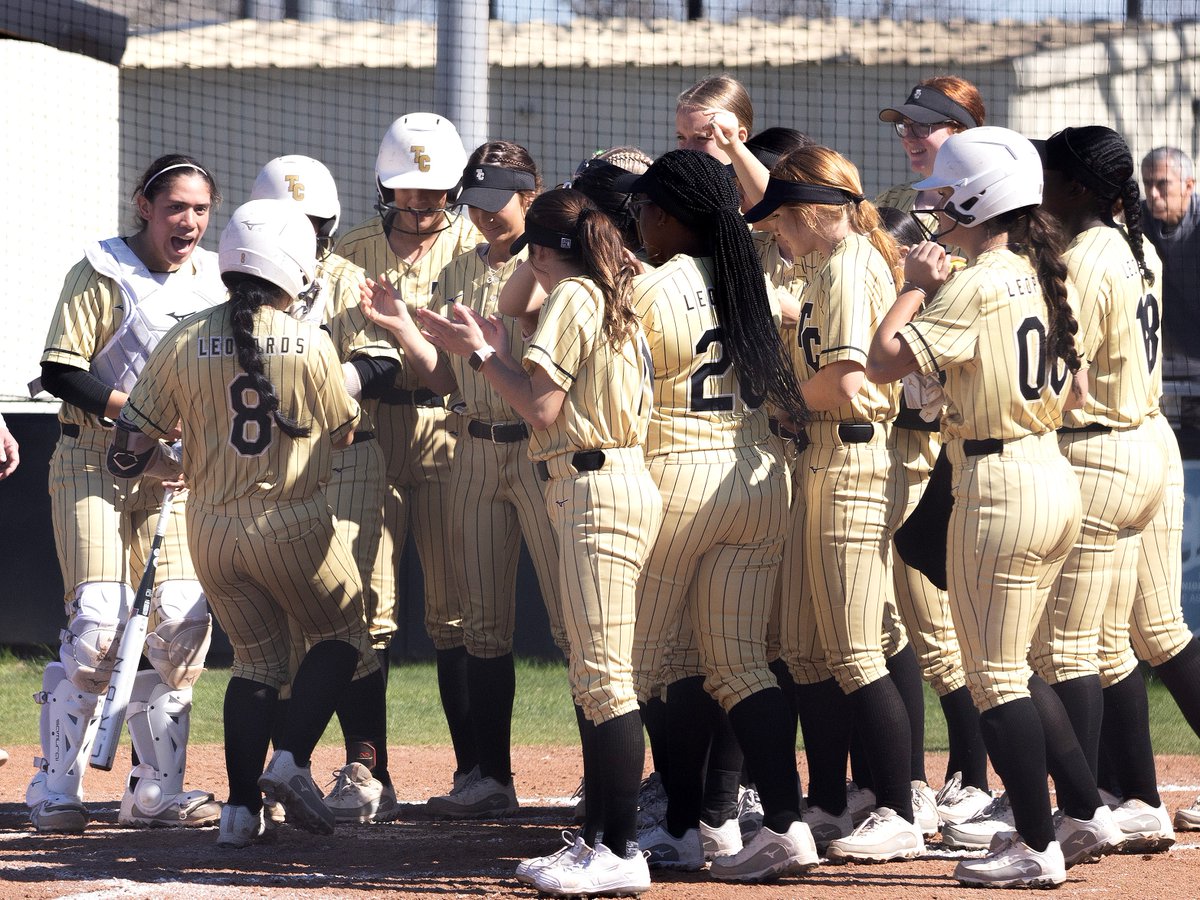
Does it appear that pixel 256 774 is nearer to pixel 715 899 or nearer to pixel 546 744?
pixel 715 899

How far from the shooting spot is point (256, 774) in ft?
15.7

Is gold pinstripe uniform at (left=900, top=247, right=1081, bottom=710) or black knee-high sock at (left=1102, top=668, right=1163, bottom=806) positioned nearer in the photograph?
gold pinstripe uniform at (left=900, top=247, right=1081, bottom=710)

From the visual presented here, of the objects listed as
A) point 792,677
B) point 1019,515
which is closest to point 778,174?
point 1019,515

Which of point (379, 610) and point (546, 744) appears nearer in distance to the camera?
point (379, 610)

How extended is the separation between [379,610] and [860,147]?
9.81m

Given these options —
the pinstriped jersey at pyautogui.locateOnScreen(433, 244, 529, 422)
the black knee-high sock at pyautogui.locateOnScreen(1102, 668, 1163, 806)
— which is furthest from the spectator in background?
the pinstriped jersey at pyautogui.locateOnScreen(433, 244, 529, 422)

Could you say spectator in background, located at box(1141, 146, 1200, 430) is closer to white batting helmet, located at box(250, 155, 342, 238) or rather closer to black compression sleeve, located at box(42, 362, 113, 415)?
white batting helmet, located at box(250, 155, 342, 238)

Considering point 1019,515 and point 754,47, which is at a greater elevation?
point 754,47

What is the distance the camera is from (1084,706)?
468 centimetres

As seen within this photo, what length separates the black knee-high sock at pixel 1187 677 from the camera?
504cm

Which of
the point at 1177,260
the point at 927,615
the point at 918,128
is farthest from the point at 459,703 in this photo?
the point at 1177,260

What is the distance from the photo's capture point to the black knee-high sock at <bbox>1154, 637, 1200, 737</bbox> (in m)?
5.04

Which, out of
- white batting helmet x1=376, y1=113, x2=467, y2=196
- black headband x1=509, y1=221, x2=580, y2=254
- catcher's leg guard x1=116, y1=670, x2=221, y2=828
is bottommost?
catcher's leg guard x1=116, y1=670, x2=221, y2=828

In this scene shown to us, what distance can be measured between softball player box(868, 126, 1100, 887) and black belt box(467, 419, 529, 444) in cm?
135
